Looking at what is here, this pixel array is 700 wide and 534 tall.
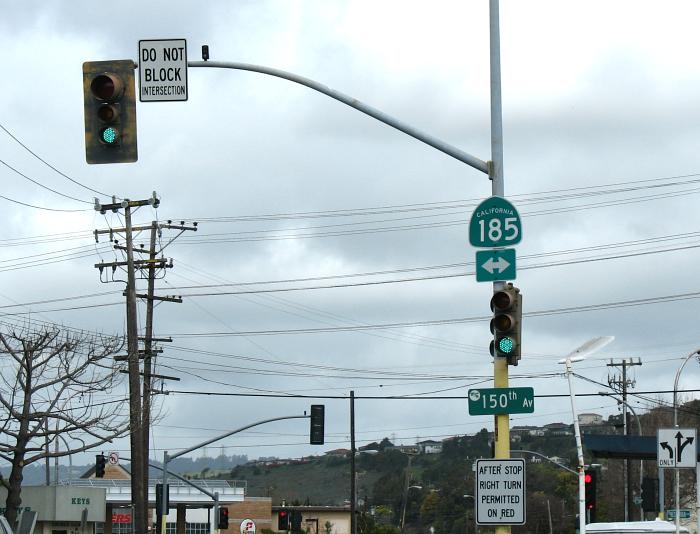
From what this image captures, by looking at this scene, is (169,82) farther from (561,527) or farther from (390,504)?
(390,504)

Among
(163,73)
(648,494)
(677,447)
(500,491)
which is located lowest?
(648,494)

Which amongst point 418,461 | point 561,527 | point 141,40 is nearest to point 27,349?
point 141,40

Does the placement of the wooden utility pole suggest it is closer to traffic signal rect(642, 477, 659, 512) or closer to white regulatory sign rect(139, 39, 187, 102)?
traffic signal rect(642, 477, 659, 512)

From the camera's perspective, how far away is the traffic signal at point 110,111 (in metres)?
14.1

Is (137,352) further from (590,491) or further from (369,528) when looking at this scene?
(369,528)

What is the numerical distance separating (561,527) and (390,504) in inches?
1591

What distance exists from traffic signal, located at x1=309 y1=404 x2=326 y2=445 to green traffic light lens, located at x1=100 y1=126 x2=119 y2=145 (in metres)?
34.6

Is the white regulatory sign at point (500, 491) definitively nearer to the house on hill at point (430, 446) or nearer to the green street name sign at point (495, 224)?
the green street name sign at point (495, 224)

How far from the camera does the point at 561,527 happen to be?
4505 inches

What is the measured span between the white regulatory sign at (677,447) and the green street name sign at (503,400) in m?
10.7

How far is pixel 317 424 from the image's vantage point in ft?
158

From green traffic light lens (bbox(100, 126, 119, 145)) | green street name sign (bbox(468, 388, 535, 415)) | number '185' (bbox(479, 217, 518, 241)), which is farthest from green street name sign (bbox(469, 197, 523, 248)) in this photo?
green traffic light lens (bbox(100, 126, 119, 145))

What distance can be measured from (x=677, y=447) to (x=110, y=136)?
48.4ft

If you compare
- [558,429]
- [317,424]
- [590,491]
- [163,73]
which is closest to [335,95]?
[163,73]
